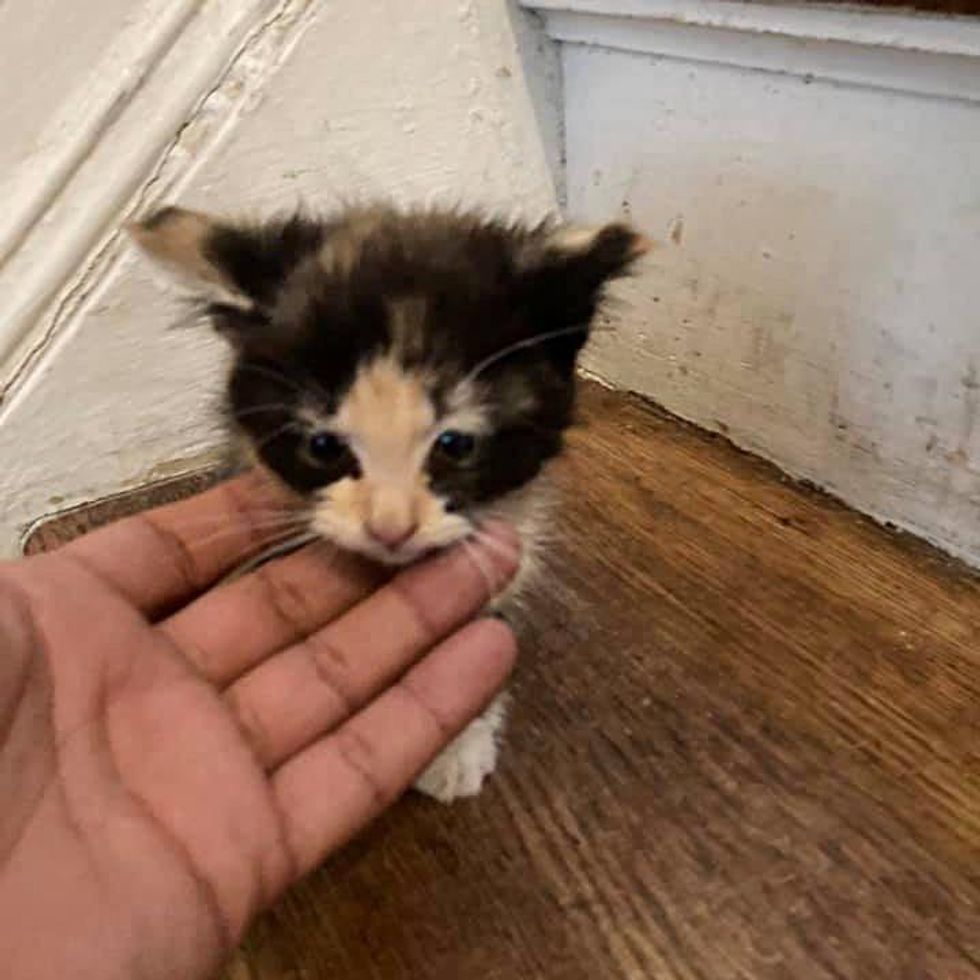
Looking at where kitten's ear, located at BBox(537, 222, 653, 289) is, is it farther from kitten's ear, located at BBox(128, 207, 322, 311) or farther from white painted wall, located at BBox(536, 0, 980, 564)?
white painted wall, located at BBox(536, 0, 980, 564)

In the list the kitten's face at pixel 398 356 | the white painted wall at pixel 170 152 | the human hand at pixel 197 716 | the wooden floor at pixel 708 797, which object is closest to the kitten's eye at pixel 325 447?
the kitten's face at pixel 398 356

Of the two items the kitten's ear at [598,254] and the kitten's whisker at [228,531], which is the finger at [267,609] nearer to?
the kitten's whisker at [228,531]

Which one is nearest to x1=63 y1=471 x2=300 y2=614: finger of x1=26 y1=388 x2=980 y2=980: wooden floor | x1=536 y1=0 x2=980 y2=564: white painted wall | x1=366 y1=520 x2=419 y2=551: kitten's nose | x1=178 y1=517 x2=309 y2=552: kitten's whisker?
x1=178 y1=517 x2=309 y2=552: kitten's whisker

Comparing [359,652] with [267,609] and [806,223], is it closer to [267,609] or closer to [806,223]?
[267,609]

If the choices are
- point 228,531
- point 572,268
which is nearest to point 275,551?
point 228,531

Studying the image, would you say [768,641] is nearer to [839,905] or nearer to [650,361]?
[839,905]

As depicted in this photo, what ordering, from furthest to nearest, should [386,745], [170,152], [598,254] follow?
[170,152], [598,254], [386,745]
